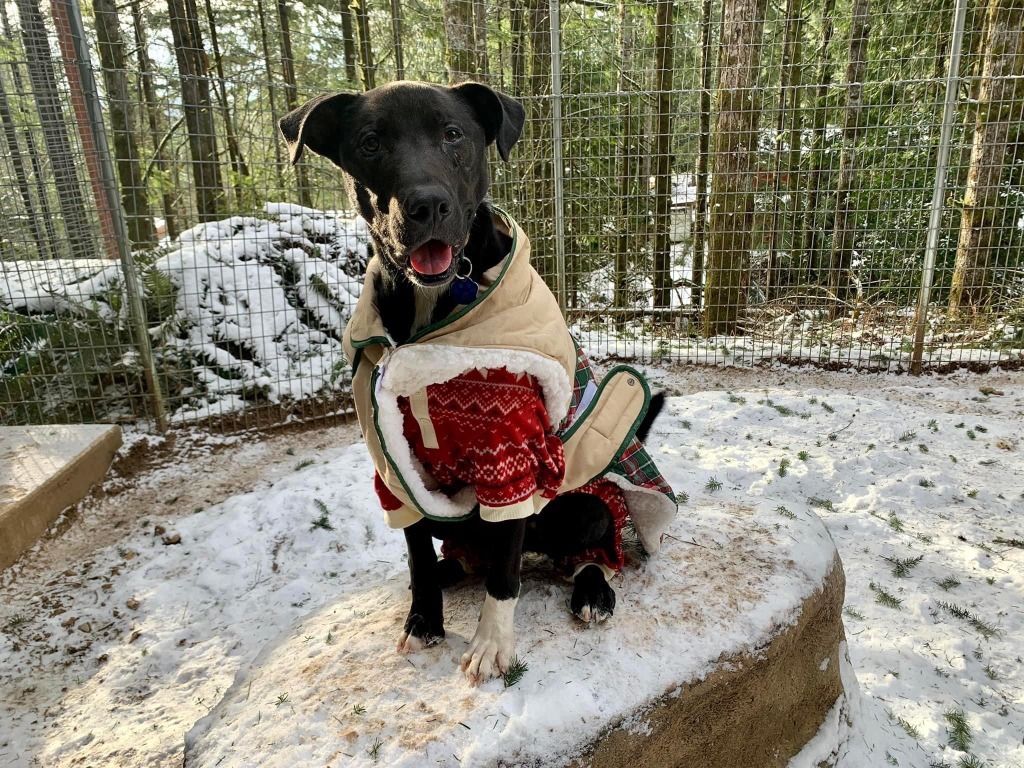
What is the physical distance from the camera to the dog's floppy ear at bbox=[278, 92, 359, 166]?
197 centimetres

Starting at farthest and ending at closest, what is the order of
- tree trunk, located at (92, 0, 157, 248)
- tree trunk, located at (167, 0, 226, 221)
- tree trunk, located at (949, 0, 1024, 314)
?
tree trunk, located at (949, 0, 1024, 314)
tree trunk, located at (167, 0, 226, 221)
tree trunk, located at (92, 0, 157, 248)

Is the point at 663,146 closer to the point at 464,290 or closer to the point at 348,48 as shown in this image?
the point at 348,48

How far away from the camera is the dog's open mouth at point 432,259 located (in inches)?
68.2

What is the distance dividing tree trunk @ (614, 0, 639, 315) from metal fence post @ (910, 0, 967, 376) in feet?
8.59

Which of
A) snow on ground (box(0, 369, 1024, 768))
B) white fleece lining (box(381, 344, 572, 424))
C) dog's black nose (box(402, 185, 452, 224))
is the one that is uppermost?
dog's black nose (box(402, 185, 452, 224))

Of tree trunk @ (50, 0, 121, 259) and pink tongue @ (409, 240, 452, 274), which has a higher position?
tree trunk @ (50, 0, 121, 259)

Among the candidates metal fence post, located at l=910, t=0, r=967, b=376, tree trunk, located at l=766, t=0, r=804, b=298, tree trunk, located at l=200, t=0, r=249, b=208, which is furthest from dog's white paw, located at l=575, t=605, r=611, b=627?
metal fence post, located at l=910, t=0, r=967, b=376

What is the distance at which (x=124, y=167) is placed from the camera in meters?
8.26

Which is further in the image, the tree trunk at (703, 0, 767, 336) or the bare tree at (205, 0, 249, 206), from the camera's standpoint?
the tree trunk at (703, 0, 767, 336)

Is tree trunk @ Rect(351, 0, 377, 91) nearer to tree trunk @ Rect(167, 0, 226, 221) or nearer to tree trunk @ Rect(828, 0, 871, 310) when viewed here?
tree trunk @ Rect(167, 0, 226, 221)

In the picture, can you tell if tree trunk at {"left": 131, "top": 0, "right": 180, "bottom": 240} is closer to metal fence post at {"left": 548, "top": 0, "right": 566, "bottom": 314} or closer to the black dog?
metal fence post at {"left": 548, "top": 0, "right": 566, "bottom": 314}

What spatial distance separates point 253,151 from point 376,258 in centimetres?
446

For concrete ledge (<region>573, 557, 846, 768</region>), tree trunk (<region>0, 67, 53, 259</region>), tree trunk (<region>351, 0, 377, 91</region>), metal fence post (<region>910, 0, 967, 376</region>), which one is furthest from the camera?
tree trunk (<region>351, 0, 377, 91</region>)

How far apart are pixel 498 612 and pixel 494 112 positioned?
1508 mm
